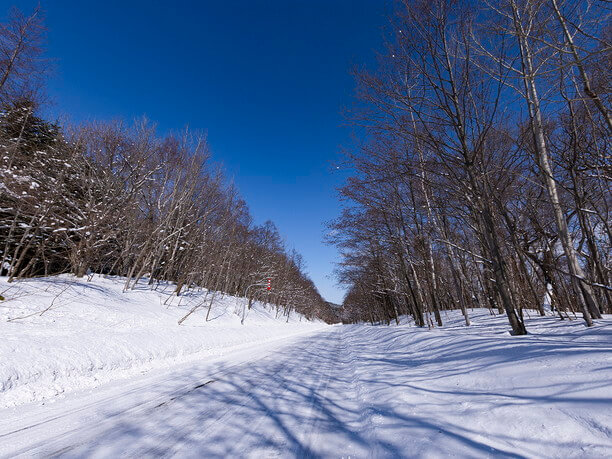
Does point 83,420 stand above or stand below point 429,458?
below

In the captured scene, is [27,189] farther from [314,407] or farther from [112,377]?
[314,407]

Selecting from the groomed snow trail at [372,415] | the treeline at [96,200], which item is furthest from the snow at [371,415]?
the treeline at [96,200]

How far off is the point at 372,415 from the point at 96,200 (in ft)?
57.8

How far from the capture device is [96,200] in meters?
14.9

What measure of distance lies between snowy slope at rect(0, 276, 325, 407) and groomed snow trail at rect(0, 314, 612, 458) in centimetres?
117

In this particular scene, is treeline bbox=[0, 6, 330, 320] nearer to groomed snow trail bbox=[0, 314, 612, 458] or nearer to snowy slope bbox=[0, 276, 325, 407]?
snowy slope bbox=[0, 276, 325, 407]

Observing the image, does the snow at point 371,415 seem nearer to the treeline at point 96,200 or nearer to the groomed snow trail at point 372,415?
the groomed snow trail at point 372,415

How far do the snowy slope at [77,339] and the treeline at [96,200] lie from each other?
1.69m

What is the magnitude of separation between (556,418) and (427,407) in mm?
1277

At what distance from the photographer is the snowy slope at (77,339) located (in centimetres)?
514

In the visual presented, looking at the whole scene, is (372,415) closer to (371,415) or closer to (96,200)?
(371,415)

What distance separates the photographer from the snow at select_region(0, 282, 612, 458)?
2273mm

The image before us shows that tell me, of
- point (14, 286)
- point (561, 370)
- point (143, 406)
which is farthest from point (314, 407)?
point (14, 286)

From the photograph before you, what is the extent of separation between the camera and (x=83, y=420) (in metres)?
3.40
